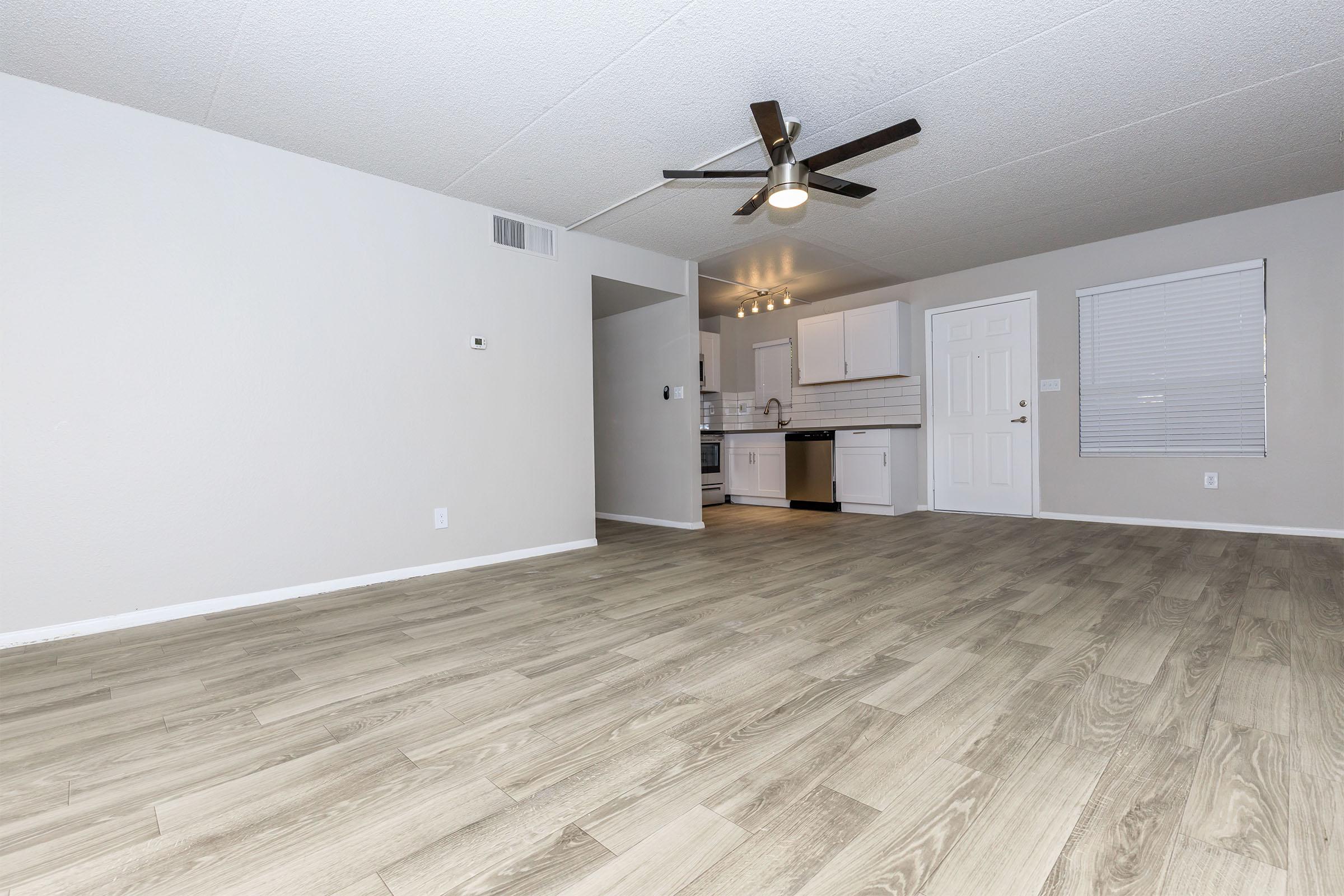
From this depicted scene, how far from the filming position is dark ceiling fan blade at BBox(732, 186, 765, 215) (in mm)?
3020

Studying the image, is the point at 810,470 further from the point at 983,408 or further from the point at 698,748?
the point at 698,748

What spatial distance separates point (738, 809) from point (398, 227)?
3.49 m

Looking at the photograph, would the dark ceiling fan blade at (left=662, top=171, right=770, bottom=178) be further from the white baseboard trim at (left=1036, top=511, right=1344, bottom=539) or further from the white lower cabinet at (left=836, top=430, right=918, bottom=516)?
the white baseboard trim at (left=1036, top=511, right=1344, bottom=539)

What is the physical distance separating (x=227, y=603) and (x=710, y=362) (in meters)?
5.45

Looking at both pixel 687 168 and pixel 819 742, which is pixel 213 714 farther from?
pixel 687 168

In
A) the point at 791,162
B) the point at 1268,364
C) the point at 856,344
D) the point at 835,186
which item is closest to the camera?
the point at 791,162

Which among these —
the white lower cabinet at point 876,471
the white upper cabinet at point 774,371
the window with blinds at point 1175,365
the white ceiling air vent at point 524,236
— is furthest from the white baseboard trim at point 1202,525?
the white ceiling air vent at point 524,236

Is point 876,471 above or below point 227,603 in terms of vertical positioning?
above

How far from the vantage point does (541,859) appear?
1089 millimetres

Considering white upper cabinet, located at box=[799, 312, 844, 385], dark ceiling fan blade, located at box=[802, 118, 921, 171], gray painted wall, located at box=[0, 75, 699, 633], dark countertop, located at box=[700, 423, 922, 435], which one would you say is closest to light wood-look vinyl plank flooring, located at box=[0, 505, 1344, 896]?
gray painted wall, located at box=[0, 75, 699, 633]

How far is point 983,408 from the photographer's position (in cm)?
578

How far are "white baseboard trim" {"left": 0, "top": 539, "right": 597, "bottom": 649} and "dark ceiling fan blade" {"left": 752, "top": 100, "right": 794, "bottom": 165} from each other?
2813mm

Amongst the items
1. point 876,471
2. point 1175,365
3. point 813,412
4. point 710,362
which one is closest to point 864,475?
point 876,471

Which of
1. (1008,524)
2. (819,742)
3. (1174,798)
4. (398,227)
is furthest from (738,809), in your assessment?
(1008,524)
